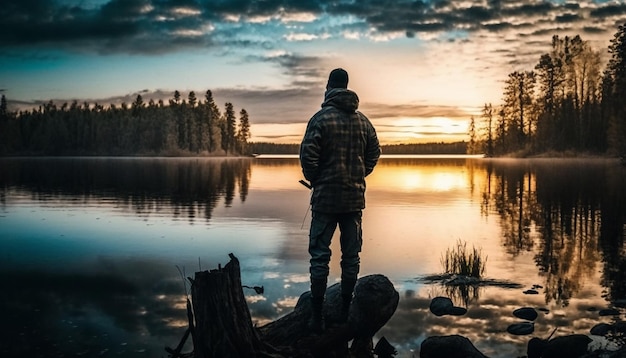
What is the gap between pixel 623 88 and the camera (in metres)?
60.9

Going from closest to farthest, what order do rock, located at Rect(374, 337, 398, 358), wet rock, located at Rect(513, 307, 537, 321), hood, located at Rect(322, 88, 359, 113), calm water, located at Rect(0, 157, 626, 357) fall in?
1. hood, located at Rect(322, 88, 359, 113)
2. rock, located at Rect(374, 337, 398, 358)
3. calm water, located at Rect(0, 157, 626, 357)
4. wet rock, located at Rect(513, 307, 537, 321)

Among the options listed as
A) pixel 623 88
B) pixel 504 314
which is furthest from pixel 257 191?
pixel 623 88

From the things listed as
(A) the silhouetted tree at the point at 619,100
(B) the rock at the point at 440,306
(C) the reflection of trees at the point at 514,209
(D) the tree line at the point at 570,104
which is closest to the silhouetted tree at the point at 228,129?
(D) the tree line at the point at 570,104

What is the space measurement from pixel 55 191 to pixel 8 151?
135467 millimetres

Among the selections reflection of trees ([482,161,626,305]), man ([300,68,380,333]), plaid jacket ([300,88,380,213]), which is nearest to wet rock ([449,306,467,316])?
reflection of trees ([482,161,626,305])

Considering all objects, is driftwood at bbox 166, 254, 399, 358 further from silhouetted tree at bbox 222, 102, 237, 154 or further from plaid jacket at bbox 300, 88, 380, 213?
silhouetted tree at bbox 222, 102, 237, 154

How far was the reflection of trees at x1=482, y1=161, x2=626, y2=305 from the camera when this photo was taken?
40.7 feet

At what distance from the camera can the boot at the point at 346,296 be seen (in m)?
7.16

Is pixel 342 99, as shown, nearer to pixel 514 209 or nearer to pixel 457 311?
pixel 457 311

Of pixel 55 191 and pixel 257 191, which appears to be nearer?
pixel 55 191

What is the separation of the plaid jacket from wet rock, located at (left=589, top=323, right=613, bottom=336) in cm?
436

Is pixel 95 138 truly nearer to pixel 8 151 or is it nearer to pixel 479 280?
pixel 8 151

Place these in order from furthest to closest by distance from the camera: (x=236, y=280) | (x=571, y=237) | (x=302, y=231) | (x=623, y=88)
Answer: (x=623, y=88), (x=302, y=231), (x=571, y=237), (x=236, y=280)

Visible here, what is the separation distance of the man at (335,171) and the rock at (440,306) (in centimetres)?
313
